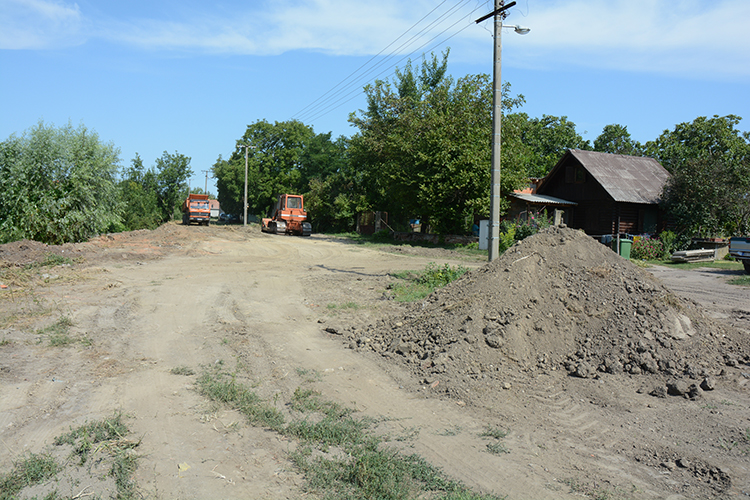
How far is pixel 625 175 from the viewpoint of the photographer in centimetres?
3167

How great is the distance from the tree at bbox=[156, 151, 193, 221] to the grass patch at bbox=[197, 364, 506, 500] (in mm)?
54229

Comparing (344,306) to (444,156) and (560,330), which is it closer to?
(560,330)

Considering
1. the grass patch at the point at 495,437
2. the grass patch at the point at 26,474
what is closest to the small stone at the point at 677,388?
the grass patch at the point at 495,437

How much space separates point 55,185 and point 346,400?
871 inches

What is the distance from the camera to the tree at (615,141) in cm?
5066

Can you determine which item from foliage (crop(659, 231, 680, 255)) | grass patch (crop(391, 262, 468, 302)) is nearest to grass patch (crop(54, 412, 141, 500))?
grass patch (crop(391, 262, 468, 302))

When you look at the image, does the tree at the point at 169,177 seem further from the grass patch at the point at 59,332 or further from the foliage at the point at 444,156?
the grass patch at the point at 59,332

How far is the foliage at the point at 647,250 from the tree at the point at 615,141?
95.2 ft

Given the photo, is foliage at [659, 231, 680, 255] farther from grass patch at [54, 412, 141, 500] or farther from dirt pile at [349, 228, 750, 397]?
grass patch at [54, 412, 141, 500]

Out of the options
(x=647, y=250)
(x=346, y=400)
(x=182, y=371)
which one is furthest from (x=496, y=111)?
(x=647, y=250)

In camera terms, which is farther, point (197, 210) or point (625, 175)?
point (197, 210)

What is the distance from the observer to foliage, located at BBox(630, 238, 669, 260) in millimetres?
24047

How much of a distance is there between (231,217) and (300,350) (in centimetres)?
6693

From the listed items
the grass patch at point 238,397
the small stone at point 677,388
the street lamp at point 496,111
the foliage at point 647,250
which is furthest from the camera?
the foliage at point 647,250
